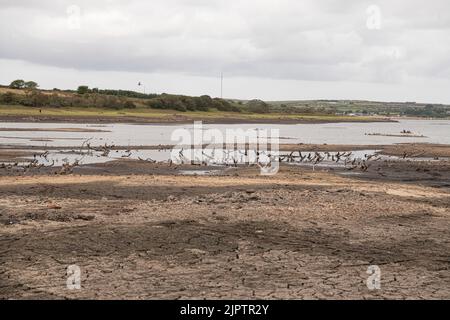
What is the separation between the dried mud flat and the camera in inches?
350

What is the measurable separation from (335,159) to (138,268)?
1046 inches

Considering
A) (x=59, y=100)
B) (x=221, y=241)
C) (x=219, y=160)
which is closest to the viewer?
(x=221, y=241)

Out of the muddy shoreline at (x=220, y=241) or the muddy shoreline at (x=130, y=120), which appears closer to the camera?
the muddy shoreline at (x=220, y=241)

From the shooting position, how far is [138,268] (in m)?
9.77

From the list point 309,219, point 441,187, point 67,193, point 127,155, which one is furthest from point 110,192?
point 127,155

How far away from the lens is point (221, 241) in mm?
11570

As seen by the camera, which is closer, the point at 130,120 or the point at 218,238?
the point at 218,238

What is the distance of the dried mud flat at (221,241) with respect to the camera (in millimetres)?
8883
